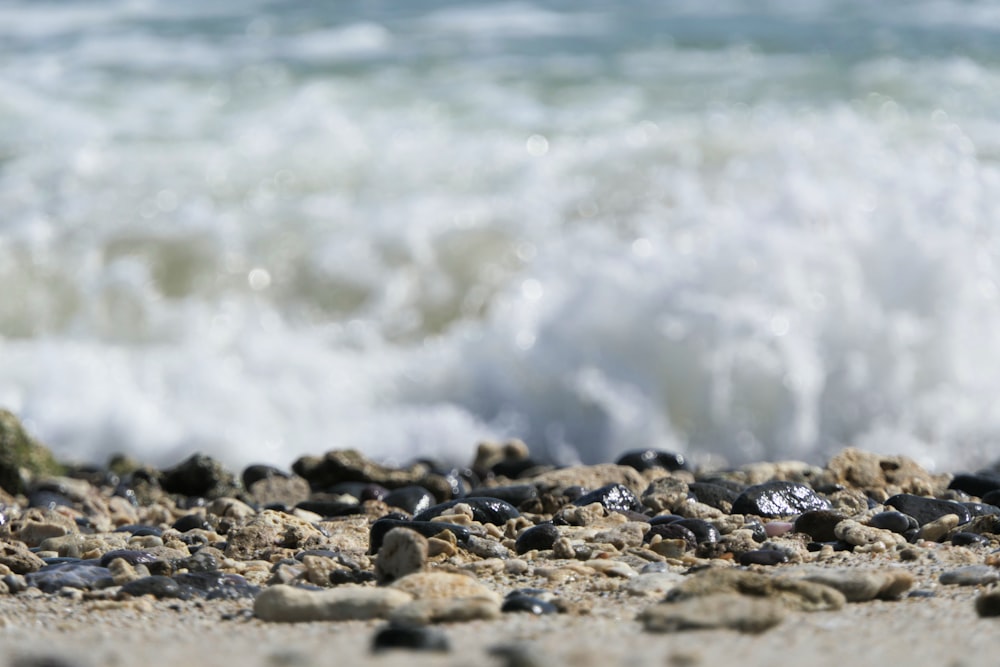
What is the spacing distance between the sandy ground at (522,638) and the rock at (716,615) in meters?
0.02

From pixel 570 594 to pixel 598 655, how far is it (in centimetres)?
68

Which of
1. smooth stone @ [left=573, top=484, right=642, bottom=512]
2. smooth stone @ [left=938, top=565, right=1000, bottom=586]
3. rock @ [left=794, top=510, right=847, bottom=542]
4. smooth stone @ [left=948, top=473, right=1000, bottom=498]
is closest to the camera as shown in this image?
smooth stone @ [left=938, top=565, right=1000, bottom=586]

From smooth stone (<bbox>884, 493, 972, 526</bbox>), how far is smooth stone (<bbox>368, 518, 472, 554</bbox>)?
1.16m

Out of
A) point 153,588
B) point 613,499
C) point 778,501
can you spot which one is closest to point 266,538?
point 153,588

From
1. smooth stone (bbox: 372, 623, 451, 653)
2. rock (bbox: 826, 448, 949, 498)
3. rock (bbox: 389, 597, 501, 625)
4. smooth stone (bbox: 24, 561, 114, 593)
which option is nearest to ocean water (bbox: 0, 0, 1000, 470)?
rock (bbox: 826, 448, 949, 498)

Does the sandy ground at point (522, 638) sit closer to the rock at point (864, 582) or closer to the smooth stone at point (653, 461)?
the rock at point (864, 582)

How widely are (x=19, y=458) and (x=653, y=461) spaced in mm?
2249

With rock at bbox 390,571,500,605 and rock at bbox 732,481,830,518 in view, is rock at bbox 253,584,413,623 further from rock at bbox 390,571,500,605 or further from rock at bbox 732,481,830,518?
rock at bbox 732,481,830,518

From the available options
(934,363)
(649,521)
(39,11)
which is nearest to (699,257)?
(934,363)

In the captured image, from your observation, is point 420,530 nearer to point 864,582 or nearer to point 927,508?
point 864,582

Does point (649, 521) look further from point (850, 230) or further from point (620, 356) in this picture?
point (850, 230)

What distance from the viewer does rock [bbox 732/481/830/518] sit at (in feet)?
11.3

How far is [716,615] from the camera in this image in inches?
86.8

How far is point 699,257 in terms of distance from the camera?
231 inches
